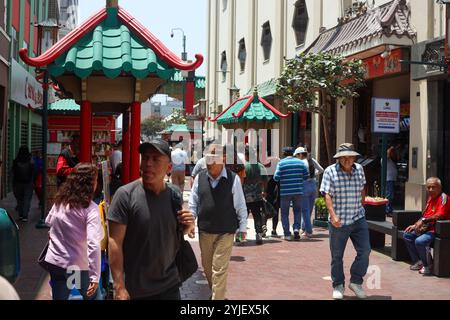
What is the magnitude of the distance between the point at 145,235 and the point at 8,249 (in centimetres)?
88

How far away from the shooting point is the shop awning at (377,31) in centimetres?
1480

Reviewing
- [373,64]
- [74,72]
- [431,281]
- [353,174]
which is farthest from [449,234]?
[373,64]

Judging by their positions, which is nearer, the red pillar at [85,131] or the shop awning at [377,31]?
the red pillar at [85,131]

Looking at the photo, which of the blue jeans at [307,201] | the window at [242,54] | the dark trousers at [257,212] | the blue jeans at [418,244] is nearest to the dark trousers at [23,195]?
the dark trousers at [257,212]

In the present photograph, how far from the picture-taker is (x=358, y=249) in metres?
7.18

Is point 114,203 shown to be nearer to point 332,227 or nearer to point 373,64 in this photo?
point 332,227

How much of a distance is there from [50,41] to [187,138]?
20778 mm

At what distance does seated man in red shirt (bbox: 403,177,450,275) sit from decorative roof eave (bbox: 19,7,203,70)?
13.6ft

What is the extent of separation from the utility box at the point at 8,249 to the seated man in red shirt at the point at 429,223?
6236 mm

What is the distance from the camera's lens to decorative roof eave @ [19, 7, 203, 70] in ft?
21.0

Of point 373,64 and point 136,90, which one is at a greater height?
point 373,64

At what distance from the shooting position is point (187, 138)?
34.8 metres

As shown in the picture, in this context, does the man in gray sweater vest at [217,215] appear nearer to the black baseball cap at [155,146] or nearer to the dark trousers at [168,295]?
the dark trousers at [168,295]

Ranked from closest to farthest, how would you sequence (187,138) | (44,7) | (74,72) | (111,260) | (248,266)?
(111,260)
(74,72)
(248,266)
(44,7)
(187,138)
